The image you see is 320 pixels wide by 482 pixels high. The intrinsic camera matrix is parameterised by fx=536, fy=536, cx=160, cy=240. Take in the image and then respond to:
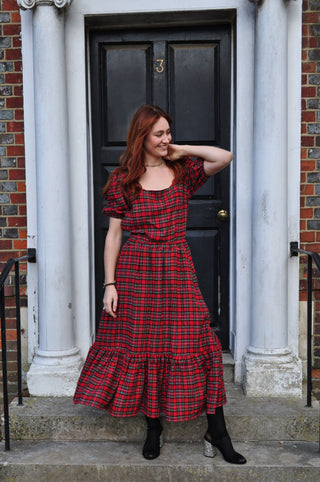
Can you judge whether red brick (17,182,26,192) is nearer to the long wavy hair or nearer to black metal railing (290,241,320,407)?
the long wavy hair

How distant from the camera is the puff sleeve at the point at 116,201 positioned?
2.90 metres

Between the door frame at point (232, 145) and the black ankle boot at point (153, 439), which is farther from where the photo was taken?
the door frame at point (232, 145)

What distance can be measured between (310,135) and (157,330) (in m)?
1.74

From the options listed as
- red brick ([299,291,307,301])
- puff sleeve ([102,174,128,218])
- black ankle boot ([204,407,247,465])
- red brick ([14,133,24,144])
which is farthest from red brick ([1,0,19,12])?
black ankle boot ([204,407,247,465])

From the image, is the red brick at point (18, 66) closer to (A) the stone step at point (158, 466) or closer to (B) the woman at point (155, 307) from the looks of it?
(B) the woman at point (155, 307)

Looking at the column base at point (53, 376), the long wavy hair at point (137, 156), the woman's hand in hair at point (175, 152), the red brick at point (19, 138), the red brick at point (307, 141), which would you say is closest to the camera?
the long wavy hair at point (137, 156)

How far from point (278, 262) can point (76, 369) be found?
4.89ft

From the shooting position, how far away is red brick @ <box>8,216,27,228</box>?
375cm

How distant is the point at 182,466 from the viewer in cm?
281

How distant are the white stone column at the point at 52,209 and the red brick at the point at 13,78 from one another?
0.27 metres

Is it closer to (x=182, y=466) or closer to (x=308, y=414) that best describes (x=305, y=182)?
(x=308, y=414)

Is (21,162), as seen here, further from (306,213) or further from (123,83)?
(306,213)

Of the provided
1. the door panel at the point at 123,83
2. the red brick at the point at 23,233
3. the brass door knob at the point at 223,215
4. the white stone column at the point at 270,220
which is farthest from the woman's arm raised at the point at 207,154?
the red brick at the point at 23,233

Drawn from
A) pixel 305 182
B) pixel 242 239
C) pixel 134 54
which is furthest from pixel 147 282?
pixel 134 54
